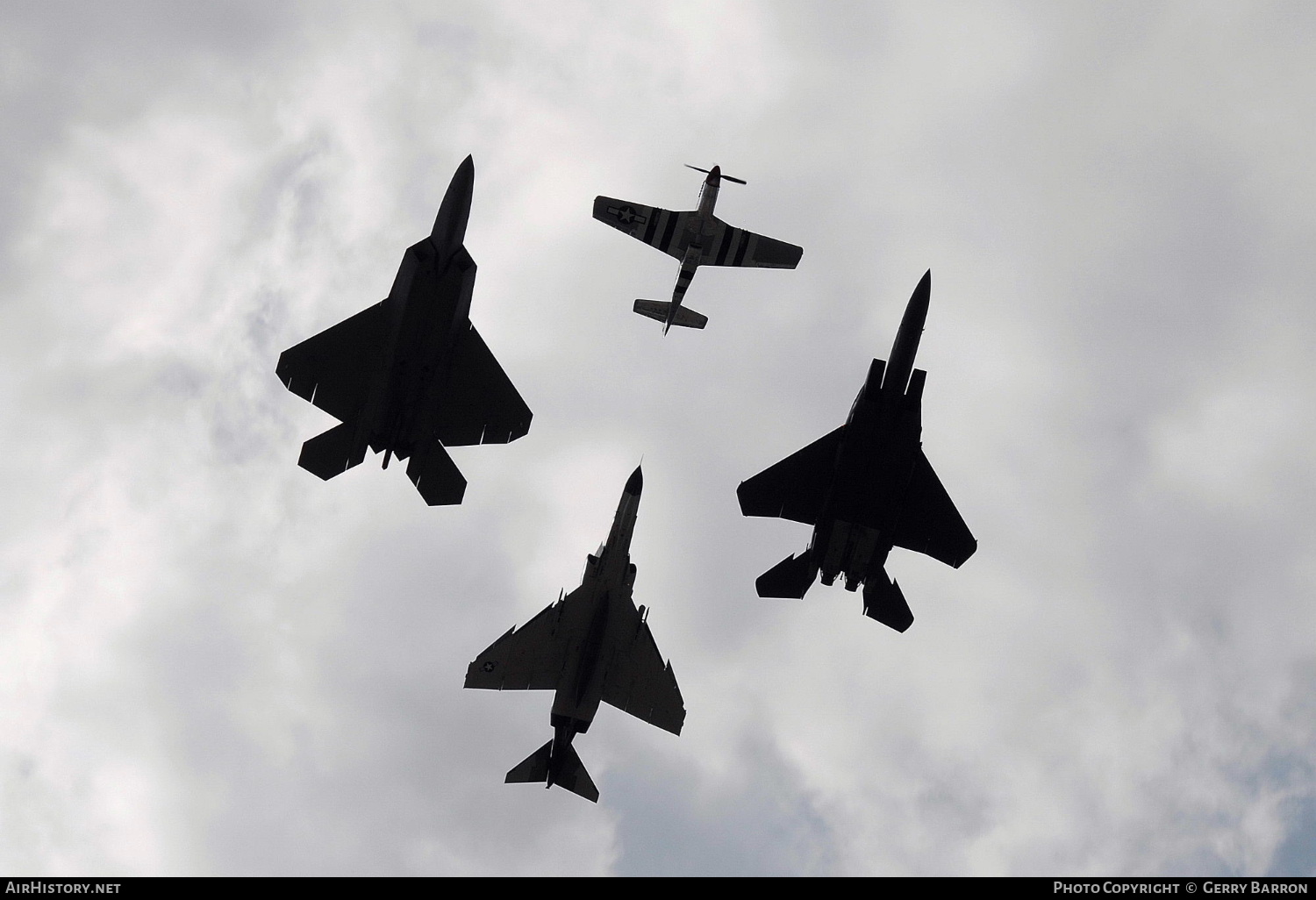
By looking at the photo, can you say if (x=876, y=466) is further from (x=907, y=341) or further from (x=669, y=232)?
(x=669, y=232)

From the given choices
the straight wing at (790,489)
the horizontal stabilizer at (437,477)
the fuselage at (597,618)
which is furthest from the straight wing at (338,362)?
the straight wing at (790,489)

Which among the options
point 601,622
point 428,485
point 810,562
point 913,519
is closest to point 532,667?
point 601,622

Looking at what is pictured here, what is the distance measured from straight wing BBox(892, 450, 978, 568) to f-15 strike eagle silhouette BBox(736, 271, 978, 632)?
0.13 feet

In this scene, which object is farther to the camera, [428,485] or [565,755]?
[565,755]

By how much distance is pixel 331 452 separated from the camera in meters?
41.4

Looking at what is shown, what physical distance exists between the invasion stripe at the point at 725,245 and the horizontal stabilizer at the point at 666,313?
321 cm

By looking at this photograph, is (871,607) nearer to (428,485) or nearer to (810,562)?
(810,562)

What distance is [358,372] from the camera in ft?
133

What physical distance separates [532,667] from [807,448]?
16.4 m

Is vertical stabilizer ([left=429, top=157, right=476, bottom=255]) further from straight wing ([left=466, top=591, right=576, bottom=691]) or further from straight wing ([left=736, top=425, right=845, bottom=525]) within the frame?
straight wing ([left=466, top=591, right=576, bottom=691])

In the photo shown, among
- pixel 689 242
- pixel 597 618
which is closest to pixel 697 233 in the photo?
pixel 689 242

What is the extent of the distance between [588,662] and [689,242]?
77.9ft

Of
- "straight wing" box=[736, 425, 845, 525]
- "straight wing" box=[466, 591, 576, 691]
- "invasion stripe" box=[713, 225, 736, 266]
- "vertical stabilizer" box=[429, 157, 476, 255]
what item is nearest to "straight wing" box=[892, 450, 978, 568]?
"straight wing" box=[736, 425, 845, 525]
